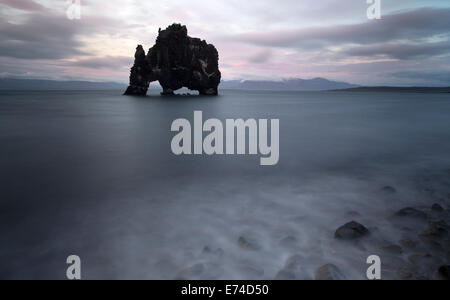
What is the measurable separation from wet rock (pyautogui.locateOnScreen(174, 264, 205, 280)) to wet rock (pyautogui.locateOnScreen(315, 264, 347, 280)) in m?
1.40

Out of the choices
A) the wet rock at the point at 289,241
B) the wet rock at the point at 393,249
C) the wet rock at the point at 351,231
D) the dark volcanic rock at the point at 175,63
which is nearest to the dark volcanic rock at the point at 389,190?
the wet rock at the point at 351,231

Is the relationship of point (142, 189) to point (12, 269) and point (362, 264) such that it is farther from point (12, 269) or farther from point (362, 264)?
point (362, 264)

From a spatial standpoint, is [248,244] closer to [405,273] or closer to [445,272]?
[405,273]

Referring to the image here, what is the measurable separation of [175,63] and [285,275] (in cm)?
7553

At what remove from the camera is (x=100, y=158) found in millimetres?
8750

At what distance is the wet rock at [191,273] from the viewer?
9.67ft

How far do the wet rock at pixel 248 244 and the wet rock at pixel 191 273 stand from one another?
0.69 meters

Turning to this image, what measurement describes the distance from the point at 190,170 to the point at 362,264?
5.20 meters

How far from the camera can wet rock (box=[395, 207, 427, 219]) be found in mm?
4279

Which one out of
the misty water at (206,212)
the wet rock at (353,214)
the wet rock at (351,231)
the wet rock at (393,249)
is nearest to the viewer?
the misty water at (206,212)

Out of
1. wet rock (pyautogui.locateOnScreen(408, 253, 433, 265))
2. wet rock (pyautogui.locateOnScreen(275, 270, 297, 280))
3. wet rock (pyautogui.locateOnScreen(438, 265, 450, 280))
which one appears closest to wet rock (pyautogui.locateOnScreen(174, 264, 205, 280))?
wet rock (pyautogui.locateOnScreen(275, 270, 297, 280))

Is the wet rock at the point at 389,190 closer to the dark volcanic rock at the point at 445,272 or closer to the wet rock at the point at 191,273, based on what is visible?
the dark volcanic rock at the point at 445,272
